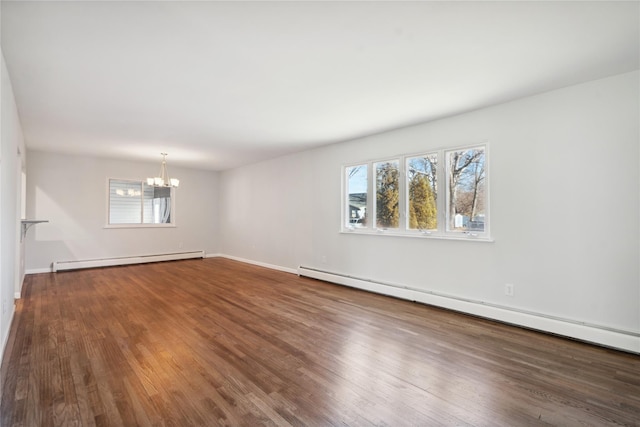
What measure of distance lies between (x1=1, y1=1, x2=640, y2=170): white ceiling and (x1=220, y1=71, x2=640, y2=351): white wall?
0.27m

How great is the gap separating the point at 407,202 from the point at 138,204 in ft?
22.1

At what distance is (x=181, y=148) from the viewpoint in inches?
228

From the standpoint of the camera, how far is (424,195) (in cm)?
421

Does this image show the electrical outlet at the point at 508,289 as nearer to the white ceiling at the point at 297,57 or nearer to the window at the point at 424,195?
the window at the point at 424,195

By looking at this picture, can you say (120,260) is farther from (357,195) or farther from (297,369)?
(297,369)

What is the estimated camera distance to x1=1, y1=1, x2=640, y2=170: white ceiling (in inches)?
76.0

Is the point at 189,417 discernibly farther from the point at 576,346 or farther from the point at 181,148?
the point at 181,148

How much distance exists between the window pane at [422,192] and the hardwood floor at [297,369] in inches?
47.1

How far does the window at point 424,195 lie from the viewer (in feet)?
12.2

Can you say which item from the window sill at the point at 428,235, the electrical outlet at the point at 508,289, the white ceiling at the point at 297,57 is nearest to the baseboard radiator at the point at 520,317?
the electrical outlet at the point at 508,289

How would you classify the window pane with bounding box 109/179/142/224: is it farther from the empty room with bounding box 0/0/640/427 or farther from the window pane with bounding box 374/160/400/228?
the window pane with bounding box 374/160/400/228

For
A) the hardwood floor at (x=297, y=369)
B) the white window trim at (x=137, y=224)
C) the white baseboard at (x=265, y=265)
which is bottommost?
the hardwood floor at (x=297, y=369)

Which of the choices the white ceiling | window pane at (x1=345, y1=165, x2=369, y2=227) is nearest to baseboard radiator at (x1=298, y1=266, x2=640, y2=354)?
window pane at (x1=345, y1=165, x2=369, y2=227)

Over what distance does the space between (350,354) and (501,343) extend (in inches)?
58.5
